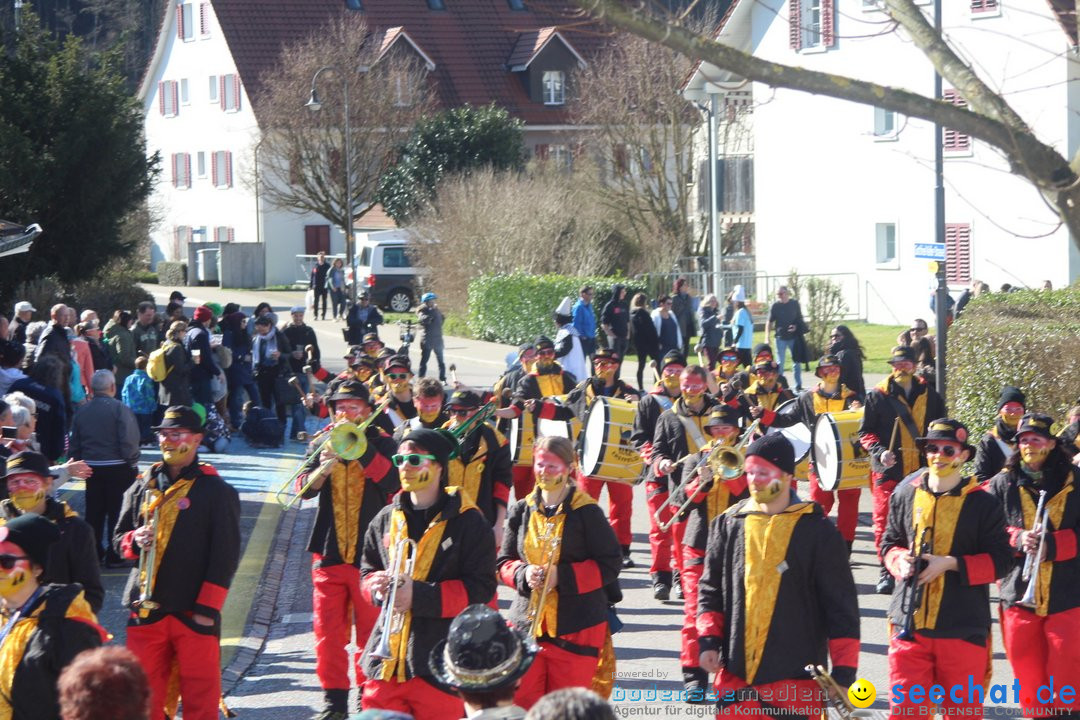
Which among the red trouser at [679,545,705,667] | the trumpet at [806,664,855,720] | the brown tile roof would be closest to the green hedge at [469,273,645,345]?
the brown tile roof

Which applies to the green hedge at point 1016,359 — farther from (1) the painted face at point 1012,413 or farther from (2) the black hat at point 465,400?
(2) the black hat at point 465,400

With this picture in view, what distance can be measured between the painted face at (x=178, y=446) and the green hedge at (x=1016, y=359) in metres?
9.86

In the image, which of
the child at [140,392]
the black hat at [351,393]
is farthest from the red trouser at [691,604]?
the child at [140,392]

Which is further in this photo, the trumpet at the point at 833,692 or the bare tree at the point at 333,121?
the bare tree at the point at 333,121

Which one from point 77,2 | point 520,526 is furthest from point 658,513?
point 77,2

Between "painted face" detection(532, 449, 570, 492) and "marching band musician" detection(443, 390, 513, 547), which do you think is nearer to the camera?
"painted face" detection(532, 449, 570, 492)

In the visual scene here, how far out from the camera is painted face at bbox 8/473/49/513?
7570mm

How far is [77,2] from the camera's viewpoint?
233 feet

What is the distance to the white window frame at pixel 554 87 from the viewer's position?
175 feet

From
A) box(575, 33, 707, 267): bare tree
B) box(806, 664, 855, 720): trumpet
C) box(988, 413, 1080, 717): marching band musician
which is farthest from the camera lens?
box(575, 33, 707, 267): bare tree

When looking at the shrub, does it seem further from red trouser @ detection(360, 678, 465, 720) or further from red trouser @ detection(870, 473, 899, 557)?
red trouser @ detection(360, 678, 465, 720)

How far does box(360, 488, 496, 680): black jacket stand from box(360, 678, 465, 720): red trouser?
0.05 meters

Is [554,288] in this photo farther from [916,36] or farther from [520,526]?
[916,36]

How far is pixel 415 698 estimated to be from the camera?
664cm
